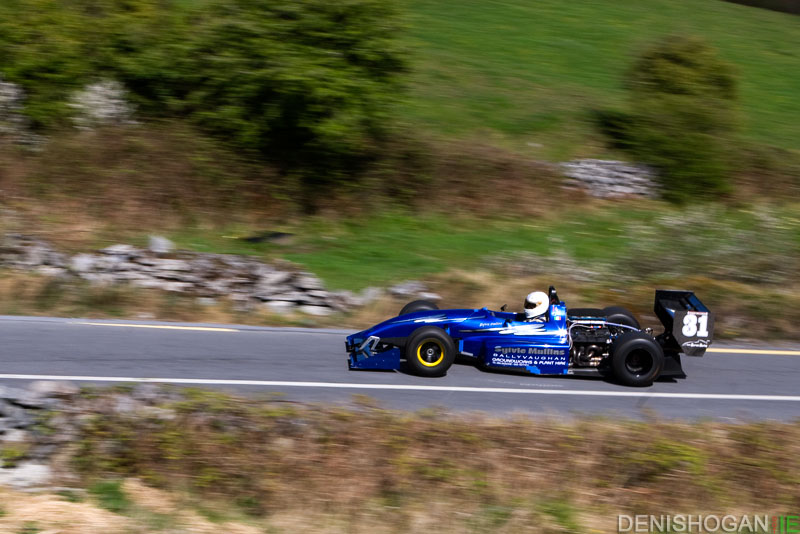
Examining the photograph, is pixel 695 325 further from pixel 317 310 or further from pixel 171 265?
pixel 171 265

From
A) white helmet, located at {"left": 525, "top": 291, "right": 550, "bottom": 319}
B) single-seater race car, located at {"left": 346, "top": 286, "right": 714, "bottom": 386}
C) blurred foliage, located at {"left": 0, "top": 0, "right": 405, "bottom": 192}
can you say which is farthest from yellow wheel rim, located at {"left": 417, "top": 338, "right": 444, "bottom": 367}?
blurred foliage, located at {"left": 0, "top": 0, "right": 405, "bottom": 192}

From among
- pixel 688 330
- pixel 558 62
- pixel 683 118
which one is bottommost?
pixel 688 330

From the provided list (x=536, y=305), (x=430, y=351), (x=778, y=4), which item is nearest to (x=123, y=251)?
(x=430, y=351)

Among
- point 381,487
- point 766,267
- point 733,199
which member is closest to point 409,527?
point 381,487

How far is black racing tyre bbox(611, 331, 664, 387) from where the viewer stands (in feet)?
34.1

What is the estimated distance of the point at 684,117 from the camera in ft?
68.7

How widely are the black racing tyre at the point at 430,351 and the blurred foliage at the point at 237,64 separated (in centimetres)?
815

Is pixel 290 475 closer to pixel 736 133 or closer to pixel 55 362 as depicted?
pixel 55 362

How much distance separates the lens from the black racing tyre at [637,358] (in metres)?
10.4

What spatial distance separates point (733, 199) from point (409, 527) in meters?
16.2

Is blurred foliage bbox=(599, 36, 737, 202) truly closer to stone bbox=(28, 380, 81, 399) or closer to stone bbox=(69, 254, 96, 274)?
stone bbox=(69, 254, 96, 274)

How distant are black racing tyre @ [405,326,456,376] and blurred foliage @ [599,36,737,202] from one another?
1259cm

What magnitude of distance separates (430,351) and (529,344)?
4.11ft

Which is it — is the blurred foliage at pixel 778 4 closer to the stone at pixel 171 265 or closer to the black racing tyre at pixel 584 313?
the black racing tyre at pixel 584 313
